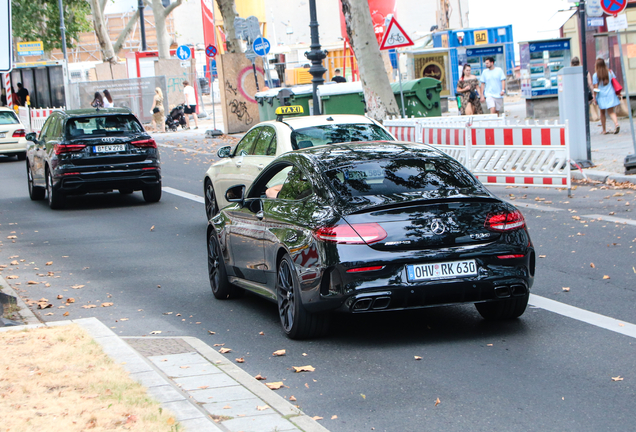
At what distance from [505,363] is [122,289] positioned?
452cm

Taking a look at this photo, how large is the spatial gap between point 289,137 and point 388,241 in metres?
4.96

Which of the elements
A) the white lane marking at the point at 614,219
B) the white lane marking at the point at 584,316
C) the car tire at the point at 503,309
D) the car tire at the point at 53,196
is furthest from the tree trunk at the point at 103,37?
the car tire at the point at 503,309

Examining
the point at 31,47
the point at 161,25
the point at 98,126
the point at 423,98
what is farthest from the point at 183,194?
the point at 31,47

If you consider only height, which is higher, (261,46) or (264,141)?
(261,46)

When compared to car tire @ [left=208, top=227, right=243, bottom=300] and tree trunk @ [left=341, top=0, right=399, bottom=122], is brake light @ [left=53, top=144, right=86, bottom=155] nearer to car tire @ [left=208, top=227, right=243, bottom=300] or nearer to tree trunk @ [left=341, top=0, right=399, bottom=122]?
car tire @ [left=208, top=227, right=243, bottom=300]

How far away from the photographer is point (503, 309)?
715 cm

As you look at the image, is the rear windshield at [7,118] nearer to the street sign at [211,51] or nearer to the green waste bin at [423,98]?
the street sign at [211,51]

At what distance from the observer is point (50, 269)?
34.8 ft

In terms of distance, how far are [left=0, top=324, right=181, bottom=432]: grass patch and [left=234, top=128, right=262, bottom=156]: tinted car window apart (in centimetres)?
579

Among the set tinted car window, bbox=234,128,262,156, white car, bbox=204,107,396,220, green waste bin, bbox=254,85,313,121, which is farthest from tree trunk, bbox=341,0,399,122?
white car, bbox=204,107,396,220

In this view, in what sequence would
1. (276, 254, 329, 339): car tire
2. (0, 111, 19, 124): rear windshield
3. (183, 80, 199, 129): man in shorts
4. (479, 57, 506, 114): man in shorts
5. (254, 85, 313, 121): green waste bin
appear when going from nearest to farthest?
(276, 254, 329, 339): car tire → (479, 57, 506, 114): man in shorts → (0, 111, 19, 124): rear windshield → (254, 85, 313, 121): green waste bin → (183, 80, 199, 129): man in shorts

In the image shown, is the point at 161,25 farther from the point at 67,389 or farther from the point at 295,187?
the point at 67,389

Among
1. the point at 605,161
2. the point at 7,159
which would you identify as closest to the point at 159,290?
the point at 605,161

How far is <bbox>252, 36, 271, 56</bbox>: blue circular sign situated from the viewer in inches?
1243
